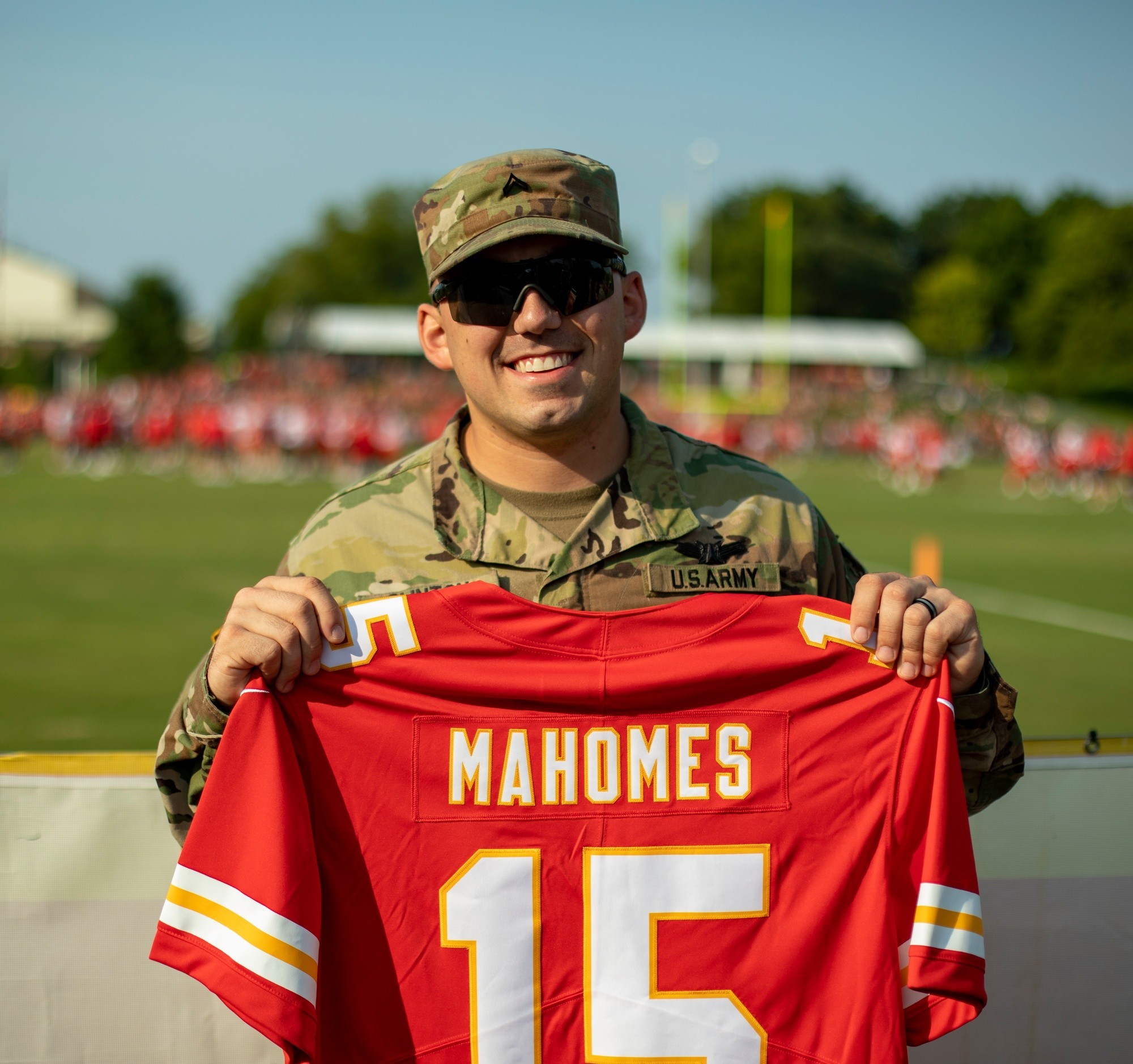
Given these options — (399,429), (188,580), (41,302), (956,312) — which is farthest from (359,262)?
(188,580)

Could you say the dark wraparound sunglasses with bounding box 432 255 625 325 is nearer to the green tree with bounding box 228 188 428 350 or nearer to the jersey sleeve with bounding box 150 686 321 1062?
the jersey sleeve with bounding box 150 686 321 1062

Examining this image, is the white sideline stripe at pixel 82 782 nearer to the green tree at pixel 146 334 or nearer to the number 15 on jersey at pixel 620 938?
the number 15 on jersey at pixel 620 938

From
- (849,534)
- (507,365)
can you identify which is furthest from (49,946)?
(849,534)

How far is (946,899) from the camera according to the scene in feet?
7.69

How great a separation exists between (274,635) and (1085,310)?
9121 centimetres

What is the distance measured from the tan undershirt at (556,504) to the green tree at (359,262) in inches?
4022

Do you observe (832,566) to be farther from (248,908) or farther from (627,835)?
(248,908)

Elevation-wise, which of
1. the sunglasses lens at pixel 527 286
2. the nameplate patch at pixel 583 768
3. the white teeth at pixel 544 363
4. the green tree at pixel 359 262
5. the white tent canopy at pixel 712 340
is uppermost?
the green tree at pixel 359 262

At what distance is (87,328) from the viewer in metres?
100

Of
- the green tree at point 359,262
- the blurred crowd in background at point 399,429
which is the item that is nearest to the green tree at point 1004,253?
the blurred crowd in background at point 399,429

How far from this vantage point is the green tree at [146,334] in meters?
79.9

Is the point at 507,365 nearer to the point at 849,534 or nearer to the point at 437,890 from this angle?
the point at 437,890

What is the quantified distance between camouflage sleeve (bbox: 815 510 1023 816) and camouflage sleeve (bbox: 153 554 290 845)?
141 centimetres

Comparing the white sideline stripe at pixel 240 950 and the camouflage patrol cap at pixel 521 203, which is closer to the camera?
the white sideline stripe at pixel 240 950
